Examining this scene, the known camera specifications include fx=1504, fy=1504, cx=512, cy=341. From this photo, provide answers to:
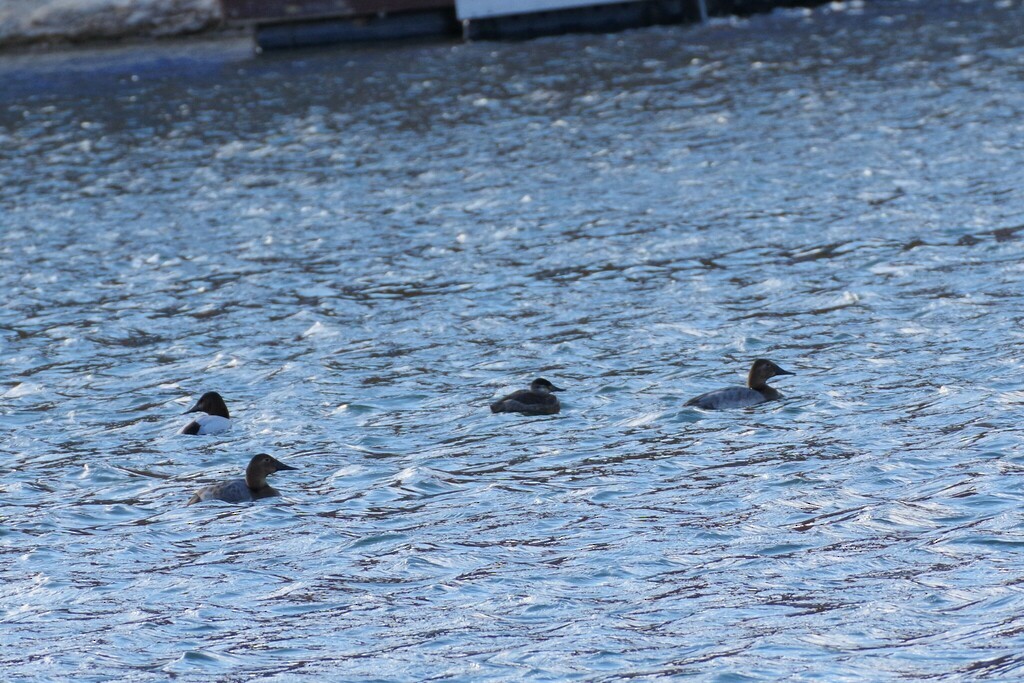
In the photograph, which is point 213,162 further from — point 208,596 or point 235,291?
point 208,596

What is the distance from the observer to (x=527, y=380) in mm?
15086

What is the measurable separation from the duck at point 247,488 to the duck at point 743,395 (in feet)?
13.3

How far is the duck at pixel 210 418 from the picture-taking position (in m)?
14.0

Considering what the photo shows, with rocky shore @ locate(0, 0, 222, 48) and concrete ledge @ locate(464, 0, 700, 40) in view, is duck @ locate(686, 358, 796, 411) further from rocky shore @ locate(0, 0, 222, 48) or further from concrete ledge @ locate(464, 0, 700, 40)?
rocky shore @ locate(0, 0, 222, 48)

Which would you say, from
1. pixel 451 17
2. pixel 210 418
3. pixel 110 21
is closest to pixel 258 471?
pixel 210 418

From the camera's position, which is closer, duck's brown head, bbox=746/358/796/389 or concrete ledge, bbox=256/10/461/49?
duck's brown head, bbox=746/358/796/389

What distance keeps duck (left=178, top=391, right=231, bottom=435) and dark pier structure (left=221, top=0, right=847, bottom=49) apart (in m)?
32.1

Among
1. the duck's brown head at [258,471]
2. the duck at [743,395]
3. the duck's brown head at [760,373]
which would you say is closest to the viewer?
the duck's brown head at [258,471]

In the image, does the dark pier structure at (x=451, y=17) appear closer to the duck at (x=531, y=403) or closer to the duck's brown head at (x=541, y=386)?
the duck's brown head at (x=541, y=386)

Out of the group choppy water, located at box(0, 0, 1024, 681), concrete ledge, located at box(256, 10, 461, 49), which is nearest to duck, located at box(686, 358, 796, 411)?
choppy water, located at box(0, 0, 1024, 681)

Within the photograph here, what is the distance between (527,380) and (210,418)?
3.16 metres

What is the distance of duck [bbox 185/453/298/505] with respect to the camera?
1192cm

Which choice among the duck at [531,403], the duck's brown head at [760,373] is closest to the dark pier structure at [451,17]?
the duck's brown head at [760,373]

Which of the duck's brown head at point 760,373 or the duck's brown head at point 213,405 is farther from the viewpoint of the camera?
the duck's brown head at point 213,405
